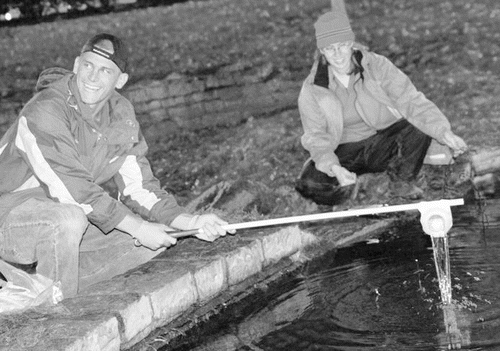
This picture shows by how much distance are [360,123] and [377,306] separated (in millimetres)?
2608

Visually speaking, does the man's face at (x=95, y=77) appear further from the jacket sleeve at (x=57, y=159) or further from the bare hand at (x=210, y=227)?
the bare hand at (x=210, y=227)

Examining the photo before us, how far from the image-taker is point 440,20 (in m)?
13.1

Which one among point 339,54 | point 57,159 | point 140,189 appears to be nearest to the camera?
point 57,159

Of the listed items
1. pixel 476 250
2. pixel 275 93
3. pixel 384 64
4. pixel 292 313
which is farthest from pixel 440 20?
pixel 292 313

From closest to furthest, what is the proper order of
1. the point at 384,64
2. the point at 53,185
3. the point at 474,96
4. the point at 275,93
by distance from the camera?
1. the point at 53,185
2. the point at 384,64
3. the point at 474,96
4. the point at 275,93

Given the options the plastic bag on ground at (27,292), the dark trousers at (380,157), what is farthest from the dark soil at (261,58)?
the plastic bag on ground at (27,292)

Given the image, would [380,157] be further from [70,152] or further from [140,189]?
[70,152]

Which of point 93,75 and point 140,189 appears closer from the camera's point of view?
point 93,75

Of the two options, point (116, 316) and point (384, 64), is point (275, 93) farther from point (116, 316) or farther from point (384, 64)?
point (116, 316)

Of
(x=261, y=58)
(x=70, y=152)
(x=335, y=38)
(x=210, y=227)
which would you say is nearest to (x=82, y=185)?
(x=70, y=152)

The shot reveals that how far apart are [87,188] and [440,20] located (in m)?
10.0

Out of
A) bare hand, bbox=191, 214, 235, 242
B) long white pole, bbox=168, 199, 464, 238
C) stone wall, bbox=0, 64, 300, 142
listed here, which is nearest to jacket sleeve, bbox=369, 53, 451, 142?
long white pole, bbox=168, 199, 464, 238

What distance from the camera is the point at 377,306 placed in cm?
423

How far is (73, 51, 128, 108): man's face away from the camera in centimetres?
446
